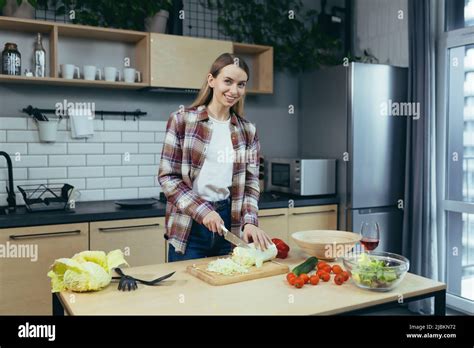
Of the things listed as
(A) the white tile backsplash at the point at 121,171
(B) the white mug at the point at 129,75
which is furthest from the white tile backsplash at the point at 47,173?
(B) the white mug at the point at 129,75

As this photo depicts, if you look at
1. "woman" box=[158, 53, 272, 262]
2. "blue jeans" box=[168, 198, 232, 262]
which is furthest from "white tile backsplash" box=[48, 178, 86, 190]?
"blue jeans" box=[168, 198, 232, 262]

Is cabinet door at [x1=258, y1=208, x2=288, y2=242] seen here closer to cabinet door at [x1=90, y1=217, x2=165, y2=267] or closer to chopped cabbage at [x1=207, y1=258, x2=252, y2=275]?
cabinet door at [x1=90, y1=217, x2=165, y2=267]

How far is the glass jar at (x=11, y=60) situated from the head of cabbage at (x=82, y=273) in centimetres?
201

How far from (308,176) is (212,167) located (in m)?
1.71

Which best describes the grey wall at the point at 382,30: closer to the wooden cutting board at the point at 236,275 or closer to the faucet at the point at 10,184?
the wooden cutting board at the point at 236,275

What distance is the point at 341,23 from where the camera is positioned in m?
4.68

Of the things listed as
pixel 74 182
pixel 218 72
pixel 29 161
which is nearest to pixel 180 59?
pixel 74 182

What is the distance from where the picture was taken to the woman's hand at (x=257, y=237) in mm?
1941

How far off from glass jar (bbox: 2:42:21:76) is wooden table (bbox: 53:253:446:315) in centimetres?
206

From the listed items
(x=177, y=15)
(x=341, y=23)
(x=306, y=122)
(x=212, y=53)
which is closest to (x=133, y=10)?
(x=177, y=15)
